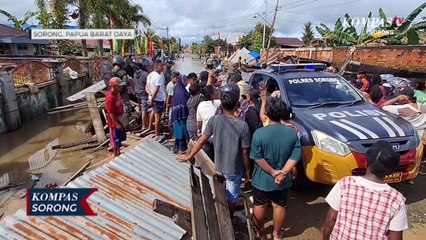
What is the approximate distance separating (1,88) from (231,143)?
9176 mm

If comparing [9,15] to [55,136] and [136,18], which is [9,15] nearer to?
[136,18]

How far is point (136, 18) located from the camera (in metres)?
39.6

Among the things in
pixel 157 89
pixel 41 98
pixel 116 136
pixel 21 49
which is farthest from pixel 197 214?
pixel 21 49

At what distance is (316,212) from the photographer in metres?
4.57

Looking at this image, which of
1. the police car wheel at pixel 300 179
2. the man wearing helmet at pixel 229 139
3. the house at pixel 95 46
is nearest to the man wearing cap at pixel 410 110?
the police car wheel at pixel 300 179

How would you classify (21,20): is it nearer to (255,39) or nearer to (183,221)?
(255,39)

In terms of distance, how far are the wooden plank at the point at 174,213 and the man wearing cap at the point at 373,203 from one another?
1156mm

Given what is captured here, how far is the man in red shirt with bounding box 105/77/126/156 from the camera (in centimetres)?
572

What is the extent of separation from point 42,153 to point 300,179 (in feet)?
22.2

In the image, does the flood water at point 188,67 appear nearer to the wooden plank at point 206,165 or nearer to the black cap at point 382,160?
the wooden plank at point 206,165

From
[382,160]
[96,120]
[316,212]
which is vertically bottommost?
[316,212]

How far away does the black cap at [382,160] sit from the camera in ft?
7.16

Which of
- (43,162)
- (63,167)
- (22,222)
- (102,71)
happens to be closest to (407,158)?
(22,222)

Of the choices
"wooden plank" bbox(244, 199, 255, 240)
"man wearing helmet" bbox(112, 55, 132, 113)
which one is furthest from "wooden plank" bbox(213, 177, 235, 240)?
"man wearing helmet" bbox(112, 55, 132, 113)
